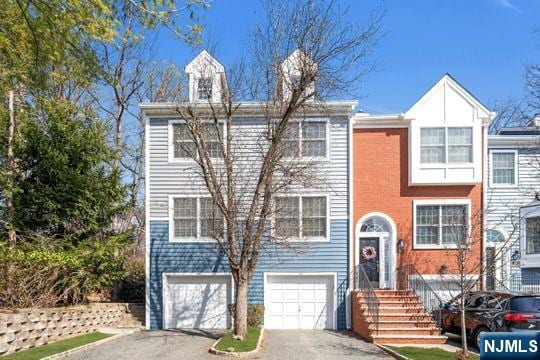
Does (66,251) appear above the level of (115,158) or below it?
below

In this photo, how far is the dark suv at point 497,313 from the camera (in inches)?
428

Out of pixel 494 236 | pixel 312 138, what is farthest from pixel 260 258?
pixel 494 236

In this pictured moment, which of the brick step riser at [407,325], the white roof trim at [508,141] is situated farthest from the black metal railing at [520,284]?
the brick step riser at [407,325]

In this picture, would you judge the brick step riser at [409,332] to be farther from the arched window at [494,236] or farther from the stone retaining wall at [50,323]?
the stone retaining wall at [50,323]

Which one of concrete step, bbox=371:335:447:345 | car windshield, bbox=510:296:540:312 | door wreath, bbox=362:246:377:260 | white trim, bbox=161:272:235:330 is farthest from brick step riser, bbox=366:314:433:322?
white trim, bbox=161:272:235:330

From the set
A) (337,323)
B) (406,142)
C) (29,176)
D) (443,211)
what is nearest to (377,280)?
(337,323)

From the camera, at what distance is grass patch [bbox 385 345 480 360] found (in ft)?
34.9

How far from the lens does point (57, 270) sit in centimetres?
1395

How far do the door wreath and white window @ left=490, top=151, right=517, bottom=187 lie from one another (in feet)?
22.5

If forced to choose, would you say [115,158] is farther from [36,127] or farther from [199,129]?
[199,129]

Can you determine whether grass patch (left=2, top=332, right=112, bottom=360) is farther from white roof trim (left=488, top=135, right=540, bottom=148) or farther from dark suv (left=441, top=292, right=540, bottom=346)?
white roof trim (left=488, top=135, right=540, bottom=148)

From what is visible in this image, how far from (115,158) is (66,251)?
13.4 feet

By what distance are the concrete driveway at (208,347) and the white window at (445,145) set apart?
6.88m

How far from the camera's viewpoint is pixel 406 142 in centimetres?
1691
